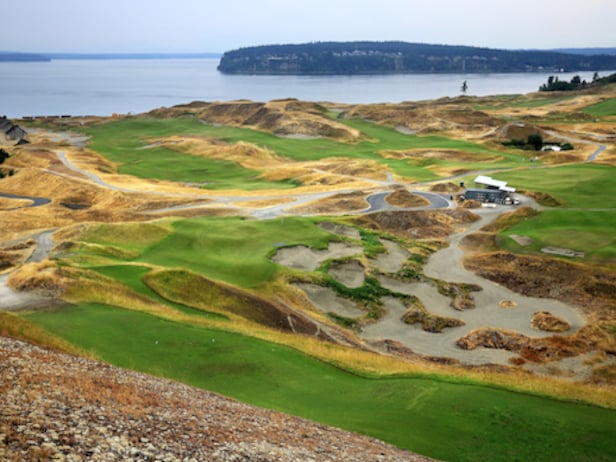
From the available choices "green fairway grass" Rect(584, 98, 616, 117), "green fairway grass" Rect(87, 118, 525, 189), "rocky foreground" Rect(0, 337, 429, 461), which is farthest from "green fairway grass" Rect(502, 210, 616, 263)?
"green fairway grass" Rect(584, 98, 616, 117)

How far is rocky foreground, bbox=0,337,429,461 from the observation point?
39.5ft

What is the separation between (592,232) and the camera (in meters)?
53.4

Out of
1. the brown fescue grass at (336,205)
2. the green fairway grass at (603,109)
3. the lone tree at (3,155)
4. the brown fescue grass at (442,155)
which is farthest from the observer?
the green fairway grass at (603,109)

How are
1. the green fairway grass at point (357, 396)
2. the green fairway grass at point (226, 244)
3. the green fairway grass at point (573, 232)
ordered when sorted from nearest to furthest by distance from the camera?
1. the green fairway grass at point (357, 396)
2. the green fairway grass at point (226, 244)
3. the green fairway grass at point (573, 232)

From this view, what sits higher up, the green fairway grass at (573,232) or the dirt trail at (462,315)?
the green fairway grass at (573,232)

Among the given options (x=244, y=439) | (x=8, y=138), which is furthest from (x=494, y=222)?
(x=8, y=138)

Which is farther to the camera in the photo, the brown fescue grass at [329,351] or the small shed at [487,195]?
the small shed at [487,195]

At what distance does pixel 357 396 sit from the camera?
22.7 m

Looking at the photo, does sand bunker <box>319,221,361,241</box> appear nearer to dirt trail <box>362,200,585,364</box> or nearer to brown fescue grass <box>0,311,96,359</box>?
dirt trail <box>362,200,585,364</box>

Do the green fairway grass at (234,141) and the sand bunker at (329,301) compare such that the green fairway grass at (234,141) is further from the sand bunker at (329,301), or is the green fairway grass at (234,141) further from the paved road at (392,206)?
the sand bunker at (329,301)

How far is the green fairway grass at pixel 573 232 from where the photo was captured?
163 ft

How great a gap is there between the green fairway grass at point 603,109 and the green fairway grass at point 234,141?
52.4m

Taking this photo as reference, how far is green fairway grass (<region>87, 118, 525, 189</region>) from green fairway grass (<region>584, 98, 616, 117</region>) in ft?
172

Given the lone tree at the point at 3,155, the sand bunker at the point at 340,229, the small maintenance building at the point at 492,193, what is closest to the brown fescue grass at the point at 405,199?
the small maintenance building at the point at 492,193
